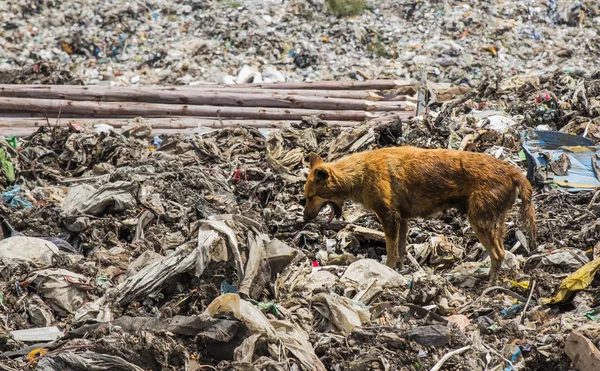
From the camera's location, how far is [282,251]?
6.29m

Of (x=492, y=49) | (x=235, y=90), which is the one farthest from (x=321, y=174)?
(x=492, y=49)

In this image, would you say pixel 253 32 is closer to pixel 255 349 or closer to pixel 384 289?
pixel 384 289

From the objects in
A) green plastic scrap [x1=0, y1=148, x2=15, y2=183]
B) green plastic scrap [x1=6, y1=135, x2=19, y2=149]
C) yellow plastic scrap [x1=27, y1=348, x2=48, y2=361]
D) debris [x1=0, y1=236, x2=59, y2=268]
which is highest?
yellow plastic scrap [x1=27, y1=348, x2=48, y2=361]

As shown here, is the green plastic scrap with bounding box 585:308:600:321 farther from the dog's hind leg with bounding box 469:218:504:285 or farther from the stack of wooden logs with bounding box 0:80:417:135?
the stack of wooden logs with bounding box 0:80:417:135

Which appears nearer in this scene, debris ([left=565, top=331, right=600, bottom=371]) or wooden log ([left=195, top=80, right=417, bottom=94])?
debris ([left=565, top=331, right=600, bottom=371])

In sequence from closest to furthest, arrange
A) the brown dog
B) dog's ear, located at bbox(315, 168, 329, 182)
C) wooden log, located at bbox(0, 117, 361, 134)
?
the brown dog
dog's ear, located at bbox(315, 168, 329, 182)
wooden log, located at bbox(0, 117, 361, 134)

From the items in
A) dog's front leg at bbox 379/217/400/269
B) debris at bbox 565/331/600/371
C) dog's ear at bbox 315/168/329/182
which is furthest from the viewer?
dog's ear at bbox 315/168/329/182

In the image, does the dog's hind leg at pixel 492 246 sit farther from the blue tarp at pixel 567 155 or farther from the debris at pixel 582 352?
the blue tarp at pixel 567 155

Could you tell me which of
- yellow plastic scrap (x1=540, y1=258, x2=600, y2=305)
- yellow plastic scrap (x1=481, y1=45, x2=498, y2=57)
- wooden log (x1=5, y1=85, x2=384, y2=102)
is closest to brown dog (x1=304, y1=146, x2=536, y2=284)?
yellow plastic scrap (x1=540, y1=258, x2=600, y2=305)

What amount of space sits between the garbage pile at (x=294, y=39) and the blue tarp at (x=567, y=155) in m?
5.53

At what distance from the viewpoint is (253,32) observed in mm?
17531

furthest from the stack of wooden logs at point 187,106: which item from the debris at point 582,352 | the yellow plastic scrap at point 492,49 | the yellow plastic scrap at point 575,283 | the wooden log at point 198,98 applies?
the debris at point 582,352

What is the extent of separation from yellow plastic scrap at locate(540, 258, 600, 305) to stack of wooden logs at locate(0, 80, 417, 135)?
624cm

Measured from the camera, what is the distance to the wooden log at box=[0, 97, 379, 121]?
12.2 meters
